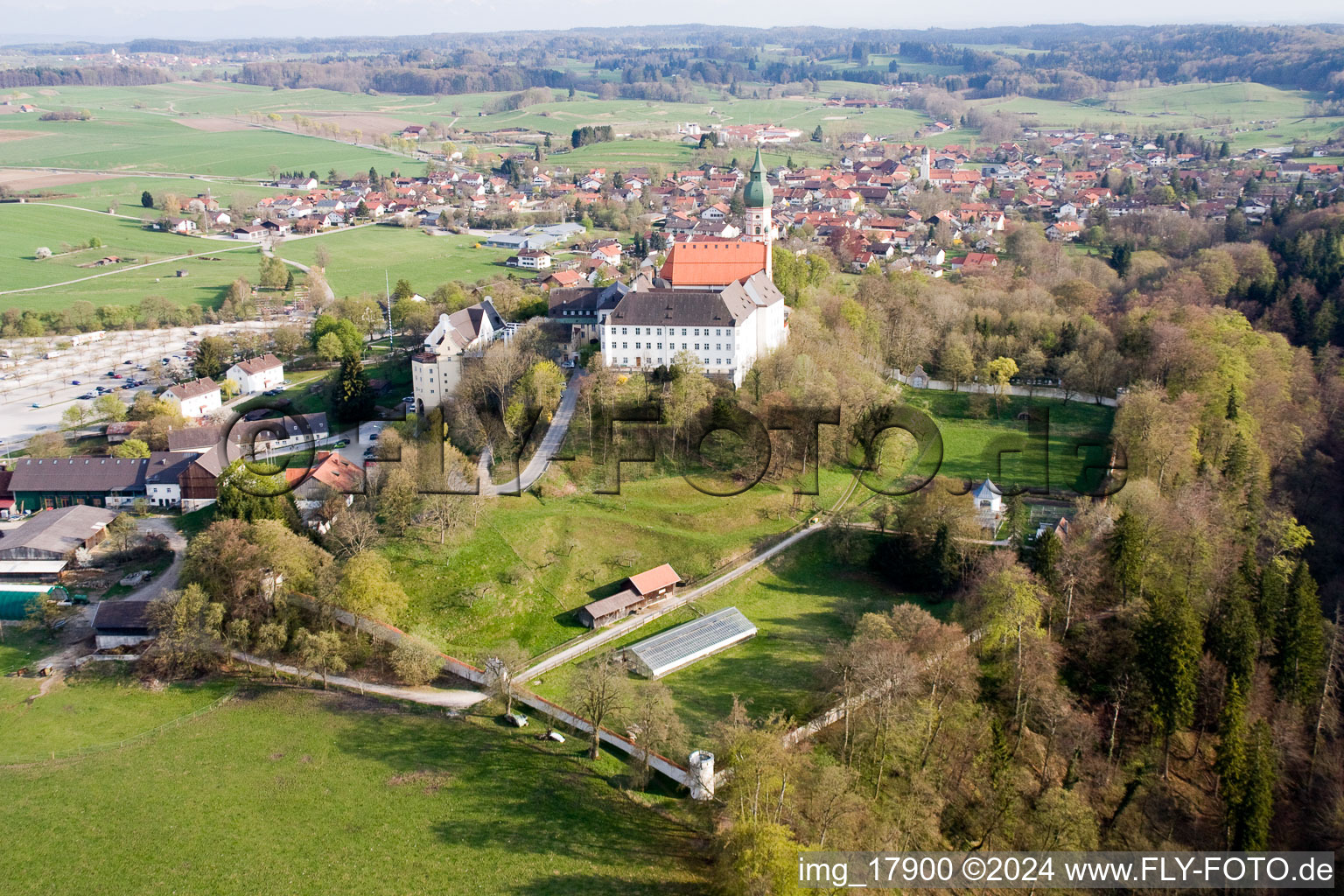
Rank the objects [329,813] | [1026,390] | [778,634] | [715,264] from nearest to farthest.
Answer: [329,813], [778,634], [715,264], [1026,390]

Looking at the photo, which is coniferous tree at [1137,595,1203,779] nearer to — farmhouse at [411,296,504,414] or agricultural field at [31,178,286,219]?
farmhouse at [411,296,504,414]

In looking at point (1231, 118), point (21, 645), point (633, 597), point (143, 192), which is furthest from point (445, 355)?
point (1231, 118)

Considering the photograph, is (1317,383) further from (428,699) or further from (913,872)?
(428,699)

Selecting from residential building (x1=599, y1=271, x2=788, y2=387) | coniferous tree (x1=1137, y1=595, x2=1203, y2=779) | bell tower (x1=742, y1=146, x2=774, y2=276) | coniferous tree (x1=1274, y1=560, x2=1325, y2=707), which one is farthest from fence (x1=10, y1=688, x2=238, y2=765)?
coniferous tree (x1=1274, y1=560, x2=1325, y2=707)

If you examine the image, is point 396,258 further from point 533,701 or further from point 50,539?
point 533,701

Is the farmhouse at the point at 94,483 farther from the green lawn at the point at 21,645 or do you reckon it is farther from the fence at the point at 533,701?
the fence at the point at 533,701

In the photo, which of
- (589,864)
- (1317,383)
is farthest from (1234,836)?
(1317,383)

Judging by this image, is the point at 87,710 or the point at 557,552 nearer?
the point at 87,710
